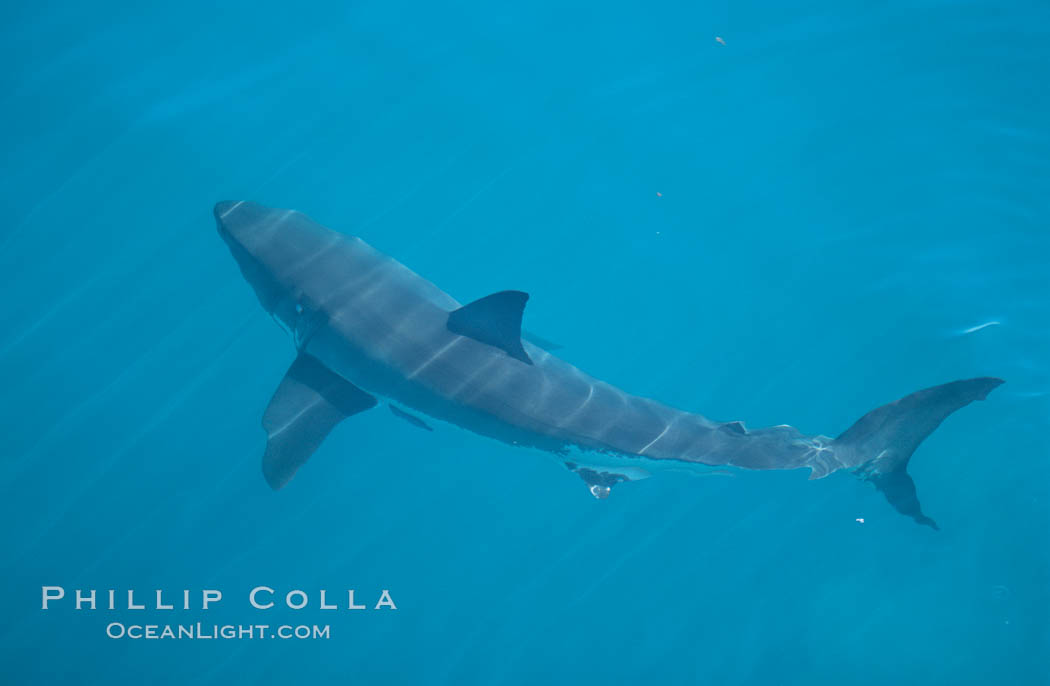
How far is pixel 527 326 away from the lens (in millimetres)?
7625

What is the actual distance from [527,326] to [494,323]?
184 cm

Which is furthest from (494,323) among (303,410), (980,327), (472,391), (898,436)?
(980,327)

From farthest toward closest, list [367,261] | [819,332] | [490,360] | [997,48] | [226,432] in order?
[997,48] → [819,332] → [226,432] → [367,261] → [490,360]

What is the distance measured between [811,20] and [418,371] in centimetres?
714

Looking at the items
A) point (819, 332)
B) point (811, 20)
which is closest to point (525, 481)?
point (819, 332)

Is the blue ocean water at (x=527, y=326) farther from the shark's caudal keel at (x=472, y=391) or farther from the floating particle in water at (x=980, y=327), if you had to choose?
the shark's caudal keel at (x=472, y=391)

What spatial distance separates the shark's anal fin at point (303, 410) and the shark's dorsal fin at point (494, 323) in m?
1.28

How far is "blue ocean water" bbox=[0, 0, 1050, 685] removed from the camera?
24.1 feet

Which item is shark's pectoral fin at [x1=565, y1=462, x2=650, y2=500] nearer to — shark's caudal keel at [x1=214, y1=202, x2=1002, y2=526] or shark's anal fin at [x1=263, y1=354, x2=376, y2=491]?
shark's caudal keel at [x1=214, y1=202, x2=1002, y2=526]

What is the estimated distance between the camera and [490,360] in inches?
231

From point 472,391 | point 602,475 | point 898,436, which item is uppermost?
point 472,391

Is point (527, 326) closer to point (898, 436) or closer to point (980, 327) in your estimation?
point (898, 436)

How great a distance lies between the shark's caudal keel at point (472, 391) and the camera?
583cm

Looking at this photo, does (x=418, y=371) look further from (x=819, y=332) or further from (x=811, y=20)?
(x=811, y=20)
